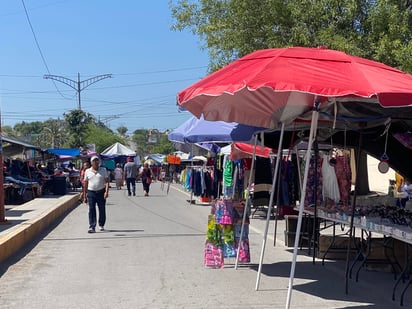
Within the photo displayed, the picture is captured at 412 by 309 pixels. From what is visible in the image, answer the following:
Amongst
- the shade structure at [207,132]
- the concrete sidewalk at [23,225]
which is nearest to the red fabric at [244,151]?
the shade structure at [207,132]

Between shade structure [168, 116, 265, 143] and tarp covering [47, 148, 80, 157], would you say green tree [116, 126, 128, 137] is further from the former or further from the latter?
shade structure [168, 116, 265, 143]

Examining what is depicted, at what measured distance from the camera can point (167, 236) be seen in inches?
498

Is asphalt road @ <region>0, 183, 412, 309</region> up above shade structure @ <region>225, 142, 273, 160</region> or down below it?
below

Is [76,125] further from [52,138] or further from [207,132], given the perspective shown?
Result: [207,132]

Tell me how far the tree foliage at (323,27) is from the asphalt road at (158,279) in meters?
5.89

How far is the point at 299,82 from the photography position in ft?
18.1

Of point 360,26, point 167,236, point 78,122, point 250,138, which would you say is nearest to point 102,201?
point 167,236

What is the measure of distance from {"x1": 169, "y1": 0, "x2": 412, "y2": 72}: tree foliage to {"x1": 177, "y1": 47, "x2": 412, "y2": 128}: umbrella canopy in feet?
25.3

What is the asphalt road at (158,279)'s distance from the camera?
6859mm

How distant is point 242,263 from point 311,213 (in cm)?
157

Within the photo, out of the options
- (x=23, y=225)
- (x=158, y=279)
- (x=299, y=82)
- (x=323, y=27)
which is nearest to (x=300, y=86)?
(x=299, y=82)

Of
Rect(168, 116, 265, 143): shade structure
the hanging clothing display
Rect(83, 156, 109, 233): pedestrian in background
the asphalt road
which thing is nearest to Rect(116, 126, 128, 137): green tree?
Rect(83, 156, 109, 233): pedestrian in background

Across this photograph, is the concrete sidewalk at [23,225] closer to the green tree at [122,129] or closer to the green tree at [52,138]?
the green tree at [52,138]

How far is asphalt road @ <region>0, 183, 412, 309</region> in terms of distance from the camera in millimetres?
6859
